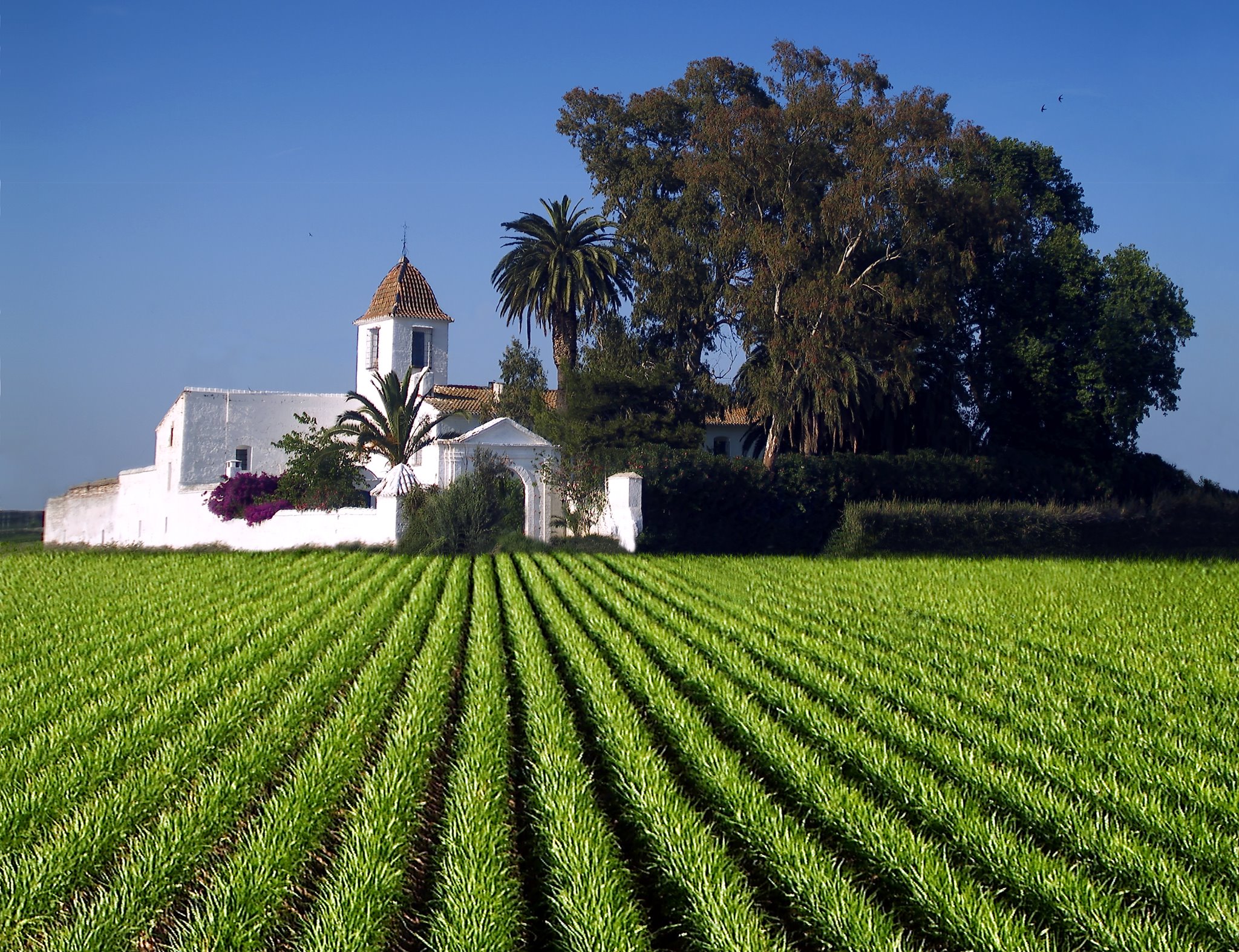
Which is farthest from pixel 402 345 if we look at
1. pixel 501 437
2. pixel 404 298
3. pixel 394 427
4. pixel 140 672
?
pixel 140 672

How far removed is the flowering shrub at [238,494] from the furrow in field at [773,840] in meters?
25.8

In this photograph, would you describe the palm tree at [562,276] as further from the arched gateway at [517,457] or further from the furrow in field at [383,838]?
the furrow in field at [383,838]

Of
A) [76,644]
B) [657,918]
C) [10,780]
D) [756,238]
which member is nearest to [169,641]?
[76,644]

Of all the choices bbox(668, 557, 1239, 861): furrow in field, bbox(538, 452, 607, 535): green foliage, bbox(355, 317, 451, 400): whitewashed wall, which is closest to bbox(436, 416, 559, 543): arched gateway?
bbox(538, 452, 607, 535): green foliage

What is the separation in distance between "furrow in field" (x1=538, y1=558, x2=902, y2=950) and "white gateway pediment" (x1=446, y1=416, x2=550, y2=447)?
1997 cm

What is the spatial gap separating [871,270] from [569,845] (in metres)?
29.4

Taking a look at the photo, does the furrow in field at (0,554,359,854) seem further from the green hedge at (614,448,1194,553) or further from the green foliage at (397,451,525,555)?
the green hedge at (614,448,1194,553)

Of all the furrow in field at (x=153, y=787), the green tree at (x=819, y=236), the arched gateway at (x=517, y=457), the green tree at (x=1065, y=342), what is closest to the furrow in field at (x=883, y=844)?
the furrow in field at (x=153, y=787)

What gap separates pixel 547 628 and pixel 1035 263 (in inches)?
1203

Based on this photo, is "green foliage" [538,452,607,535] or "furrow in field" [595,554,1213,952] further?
"green foliage" [538,452,607,535]

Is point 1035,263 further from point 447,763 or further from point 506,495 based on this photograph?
point 447,763

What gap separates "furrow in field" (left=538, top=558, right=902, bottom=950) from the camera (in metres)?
4.44

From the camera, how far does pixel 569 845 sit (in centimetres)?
517

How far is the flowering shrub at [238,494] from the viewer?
32062 millimetres
